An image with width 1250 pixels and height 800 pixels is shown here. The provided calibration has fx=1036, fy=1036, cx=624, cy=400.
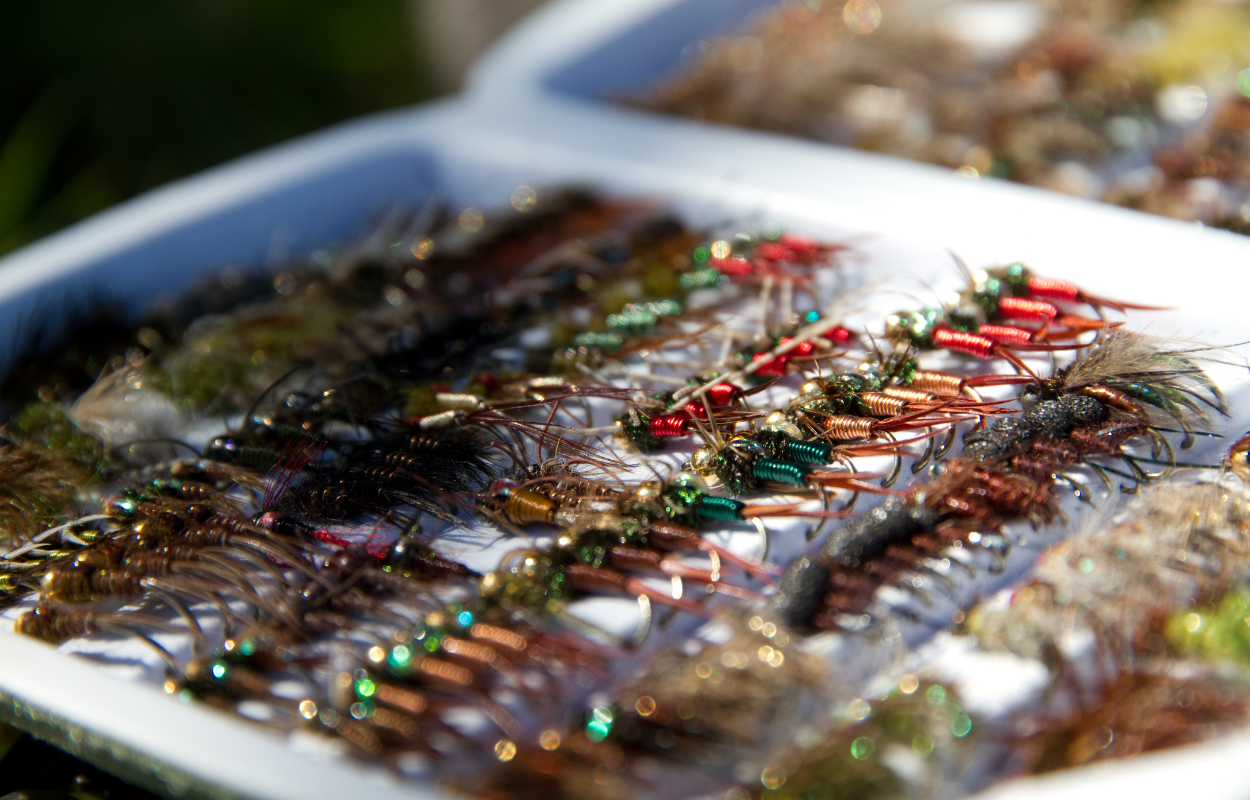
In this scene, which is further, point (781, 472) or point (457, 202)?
point (457, 202)

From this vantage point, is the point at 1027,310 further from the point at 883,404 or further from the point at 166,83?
the point at 166,83

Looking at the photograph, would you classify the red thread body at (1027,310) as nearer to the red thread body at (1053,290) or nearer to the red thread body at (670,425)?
the red thread body at (1053,290)

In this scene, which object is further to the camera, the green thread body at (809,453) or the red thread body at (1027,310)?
the red thread body at (1027,310)

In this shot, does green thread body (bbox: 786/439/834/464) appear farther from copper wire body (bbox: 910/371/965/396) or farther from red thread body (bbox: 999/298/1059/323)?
red thread body (bbox: 999/298/1059/323)

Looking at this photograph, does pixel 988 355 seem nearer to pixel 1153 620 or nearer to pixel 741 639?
pixel 1153 620

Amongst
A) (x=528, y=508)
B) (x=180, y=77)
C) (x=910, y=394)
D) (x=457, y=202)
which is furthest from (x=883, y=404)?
(x=180, y=77)

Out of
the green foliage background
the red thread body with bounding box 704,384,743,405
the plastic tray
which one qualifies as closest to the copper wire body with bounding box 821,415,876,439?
the red thread body with bounding box 704,384,743,405

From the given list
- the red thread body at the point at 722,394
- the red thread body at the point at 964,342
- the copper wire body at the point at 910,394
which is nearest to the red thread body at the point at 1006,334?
the red thread body at the point at 964,342
